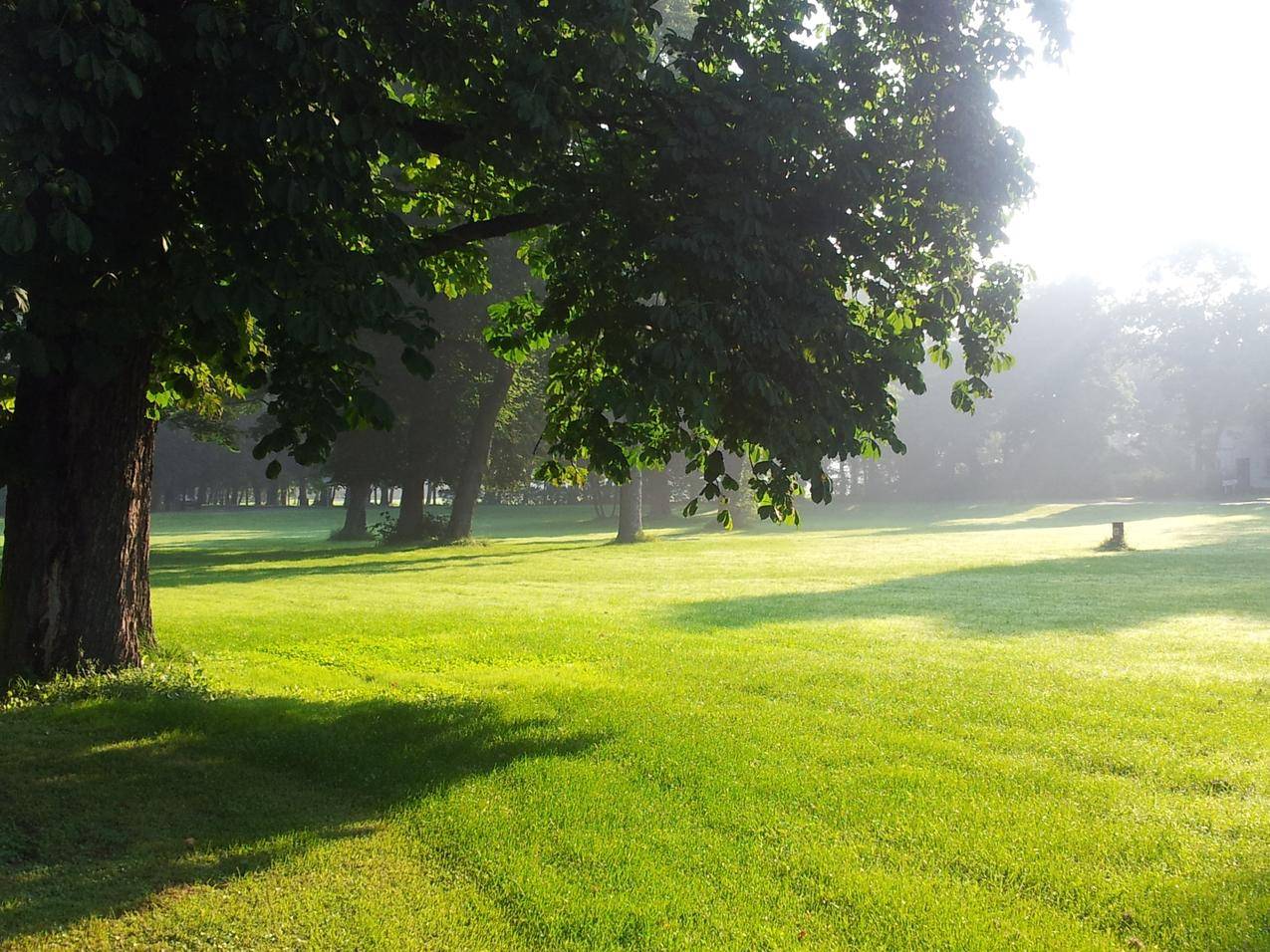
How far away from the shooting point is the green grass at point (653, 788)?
4.60 metres

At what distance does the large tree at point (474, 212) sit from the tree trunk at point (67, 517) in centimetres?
2

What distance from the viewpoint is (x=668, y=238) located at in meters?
6.84

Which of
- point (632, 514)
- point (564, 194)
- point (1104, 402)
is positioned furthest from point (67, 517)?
point (1104, 402)

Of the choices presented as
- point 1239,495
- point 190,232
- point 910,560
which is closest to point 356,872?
point 190,232

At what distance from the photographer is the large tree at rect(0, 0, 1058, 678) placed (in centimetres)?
590

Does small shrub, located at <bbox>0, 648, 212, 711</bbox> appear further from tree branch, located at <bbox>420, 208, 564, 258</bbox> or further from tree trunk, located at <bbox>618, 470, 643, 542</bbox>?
tree trunk, located at <bbox>618, 470, 643, 542</bbox>

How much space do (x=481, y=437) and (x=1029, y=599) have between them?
19.0 meters

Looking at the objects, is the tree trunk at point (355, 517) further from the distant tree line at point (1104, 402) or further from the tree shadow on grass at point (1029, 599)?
the distant tree line at point (1104, 402)

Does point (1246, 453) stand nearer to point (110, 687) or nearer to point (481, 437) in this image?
point (481, 437)

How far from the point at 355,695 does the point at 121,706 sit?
205 cm

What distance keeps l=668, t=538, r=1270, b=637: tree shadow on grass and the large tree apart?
19.1 ft

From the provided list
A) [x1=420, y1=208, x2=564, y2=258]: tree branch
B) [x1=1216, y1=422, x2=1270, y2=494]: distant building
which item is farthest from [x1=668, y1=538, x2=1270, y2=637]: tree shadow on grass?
[x1=1216, y1=422, x2=1270, y2=494]: distant building

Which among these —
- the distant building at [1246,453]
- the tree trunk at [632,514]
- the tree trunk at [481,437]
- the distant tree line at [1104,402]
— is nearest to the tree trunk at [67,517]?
the tree trunk at [481,437]

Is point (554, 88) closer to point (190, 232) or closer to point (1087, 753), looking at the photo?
point (190, 232)
